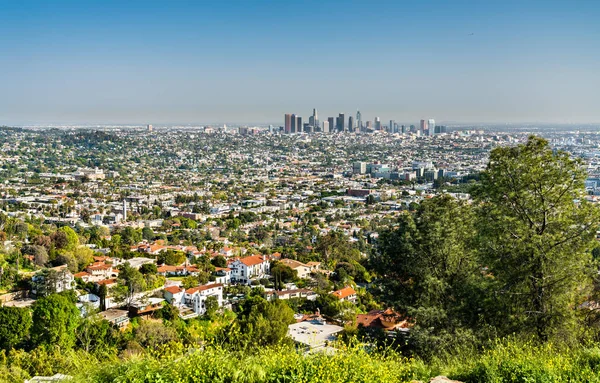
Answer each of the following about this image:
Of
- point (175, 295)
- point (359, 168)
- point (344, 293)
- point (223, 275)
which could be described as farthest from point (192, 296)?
point (359, 168)

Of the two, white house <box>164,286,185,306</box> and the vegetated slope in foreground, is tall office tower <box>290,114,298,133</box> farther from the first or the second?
the vegetated slope in foreground

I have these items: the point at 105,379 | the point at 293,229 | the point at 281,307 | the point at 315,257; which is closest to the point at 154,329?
the point at 281,307

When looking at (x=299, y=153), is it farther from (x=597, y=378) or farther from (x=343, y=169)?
(x=597, y=378)

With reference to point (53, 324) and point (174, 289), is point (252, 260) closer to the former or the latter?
point (174, 289)

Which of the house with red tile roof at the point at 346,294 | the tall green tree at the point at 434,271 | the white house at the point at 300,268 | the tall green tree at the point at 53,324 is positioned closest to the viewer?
the tall green tree at the point at 434,271

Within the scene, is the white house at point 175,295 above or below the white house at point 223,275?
above

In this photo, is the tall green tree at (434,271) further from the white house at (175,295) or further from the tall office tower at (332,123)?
the tall office tower at (332,123)

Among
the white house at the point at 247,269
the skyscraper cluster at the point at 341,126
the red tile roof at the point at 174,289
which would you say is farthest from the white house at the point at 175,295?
the skyscraper cluster at the point at 341,126
